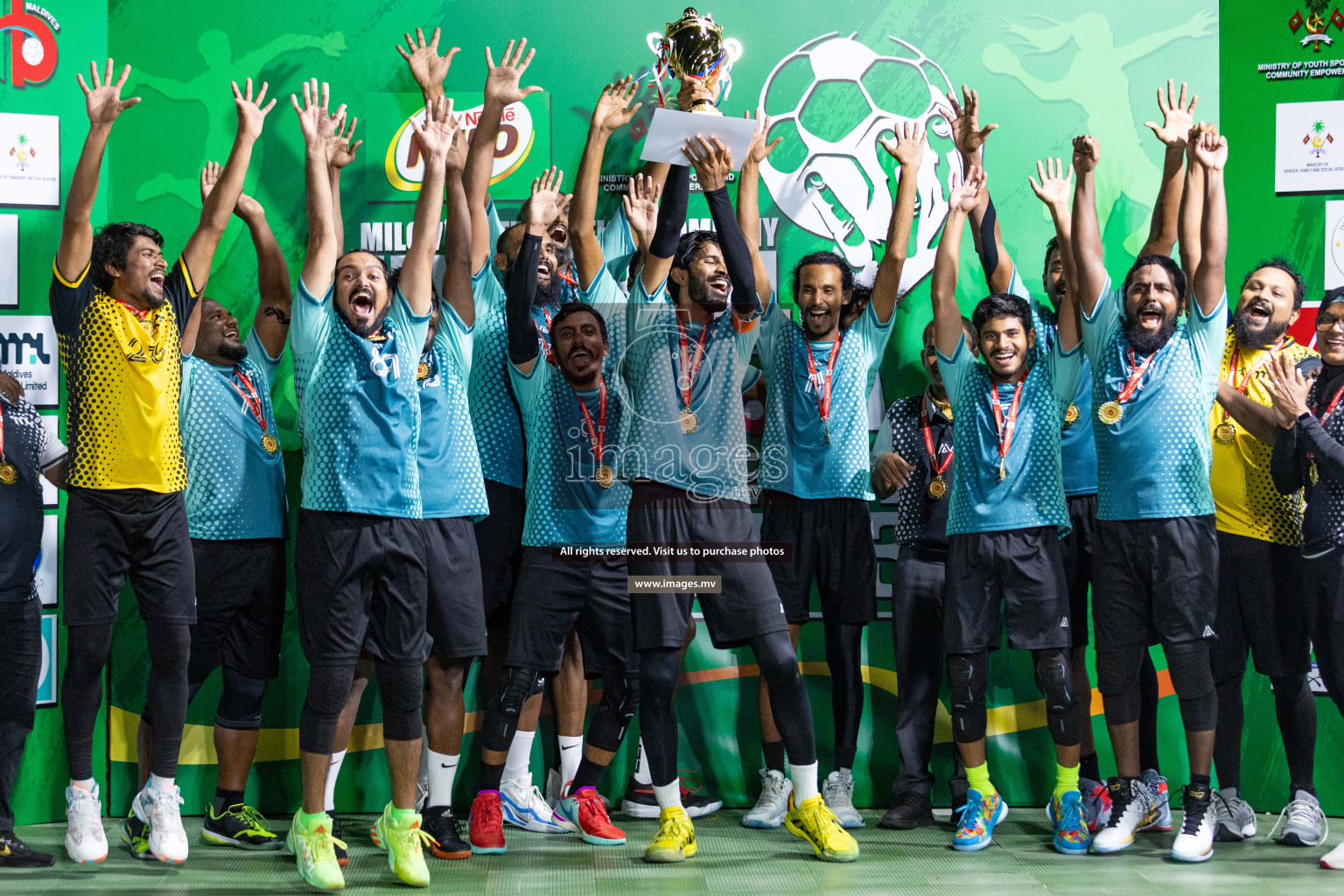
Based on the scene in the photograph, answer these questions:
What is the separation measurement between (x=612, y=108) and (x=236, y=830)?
3019mm

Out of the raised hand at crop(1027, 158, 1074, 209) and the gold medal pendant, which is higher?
the raised hand at crop(1027, 158, 1074, 209)

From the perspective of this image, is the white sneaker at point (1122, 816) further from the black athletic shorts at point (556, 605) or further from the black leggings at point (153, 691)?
the black leggings at point (153, 691)

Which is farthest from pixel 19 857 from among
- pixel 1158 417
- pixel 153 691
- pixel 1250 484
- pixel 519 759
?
pixel 1250 484

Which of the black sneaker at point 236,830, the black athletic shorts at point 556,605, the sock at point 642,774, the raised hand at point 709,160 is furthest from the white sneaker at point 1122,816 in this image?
the black sneaker at point 236,830

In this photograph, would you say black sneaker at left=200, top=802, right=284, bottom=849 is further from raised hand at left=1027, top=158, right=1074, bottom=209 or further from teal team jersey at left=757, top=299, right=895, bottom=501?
raised hand at left=1027, top=158, right=1074, bottom=209

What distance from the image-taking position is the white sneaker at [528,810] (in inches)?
173

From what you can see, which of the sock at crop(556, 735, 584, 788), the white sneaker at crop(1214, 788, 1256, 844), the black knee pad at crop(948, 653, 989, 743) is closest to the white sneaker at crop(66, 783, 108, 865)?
the sock at crop(556, 735, 584, 788)

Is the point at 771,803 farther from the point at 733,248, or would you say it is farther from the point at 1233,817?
the point at 733,248

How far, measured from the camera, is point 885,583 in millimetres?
4930

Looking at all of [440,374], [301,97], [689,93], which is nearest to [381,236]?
[301,97]

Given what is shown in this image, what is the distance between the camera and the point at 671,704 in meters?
3.96

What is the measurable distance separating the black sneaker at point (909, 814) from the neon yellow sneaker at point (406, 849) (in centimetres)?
177

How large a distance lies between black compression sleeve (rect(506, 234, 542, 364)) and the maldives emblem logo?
3.36 meters

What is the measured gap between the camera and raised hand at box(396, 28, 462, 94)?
4551 mm
